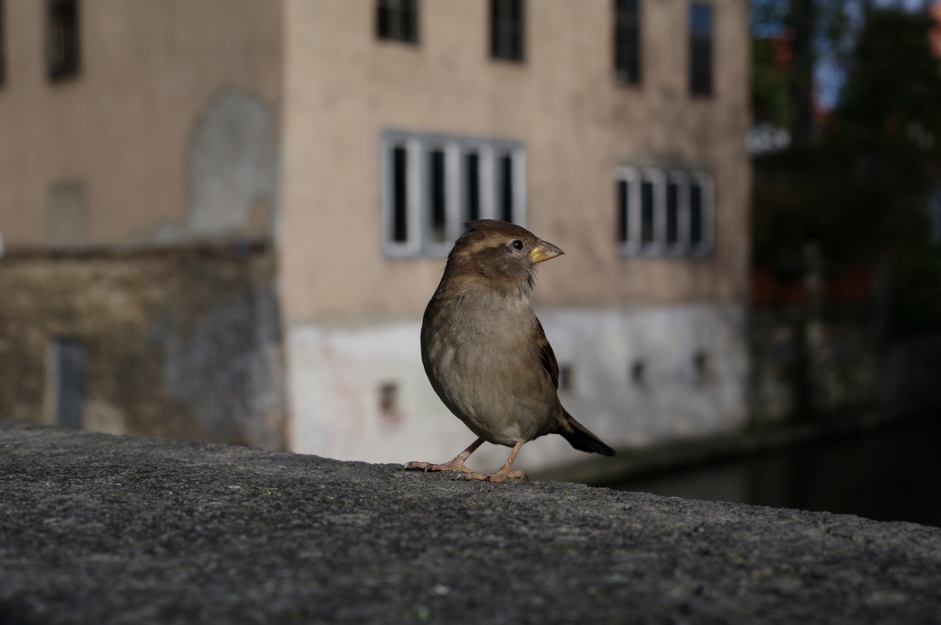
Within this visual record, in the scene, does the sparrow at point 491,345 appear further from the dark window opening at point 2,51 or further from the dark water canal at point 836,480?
the dark window opening at point 2,51

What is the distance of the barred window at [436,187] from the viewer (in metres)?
14.9

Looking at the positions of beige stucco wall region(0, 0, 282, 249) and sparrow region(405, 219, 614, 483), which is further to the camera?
beige stucco wall region(0, 0, 282, 249)

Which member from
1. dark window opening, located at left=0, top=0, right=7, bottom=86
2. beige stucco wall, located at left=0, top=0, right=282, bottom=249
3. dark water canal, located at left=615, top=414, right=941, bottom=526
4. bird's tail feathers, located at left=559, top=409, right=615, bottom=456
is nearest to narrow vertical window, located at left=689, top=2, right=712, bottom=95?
dark water canal, located at left=615, top=414, right=941, bottom=526

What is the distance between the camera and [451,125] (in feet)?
50.2

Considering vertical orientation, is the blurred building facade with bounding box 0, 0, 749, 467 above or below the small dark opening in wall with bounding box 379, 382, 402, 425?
above

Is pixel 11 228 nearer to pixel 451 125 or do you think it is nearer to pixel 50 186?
pixel 50 186

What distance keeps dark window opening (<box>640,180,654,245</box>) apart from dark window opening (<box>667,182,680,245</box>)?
38 cm

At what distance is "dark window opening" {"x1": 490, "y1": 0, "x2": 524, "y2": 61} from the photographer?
1598cm

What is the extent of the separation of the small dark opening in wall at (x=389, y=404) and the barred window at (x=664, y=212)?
15.4 feet

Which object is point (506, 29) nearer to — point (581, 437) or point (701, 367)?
point (701, 367)

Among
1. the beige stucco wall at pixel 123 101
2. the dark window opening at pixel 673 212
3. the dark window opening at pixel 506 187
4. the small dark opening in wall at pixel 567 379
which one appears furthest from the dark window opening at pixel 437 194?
the dark window opening at pixel 673 212

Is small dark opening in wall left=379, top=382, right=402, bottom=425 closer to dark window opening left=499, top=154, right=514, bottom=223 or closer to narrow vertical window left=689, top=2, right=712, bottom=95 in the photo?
dark window opening left=499, top=154, right=514, bottom=223

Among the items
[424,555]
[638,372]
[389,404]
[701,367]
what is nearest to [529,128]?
[389,404]

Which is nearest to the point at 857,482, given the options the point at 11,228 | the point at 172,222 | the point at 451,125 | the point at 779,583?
the point at 451,125
